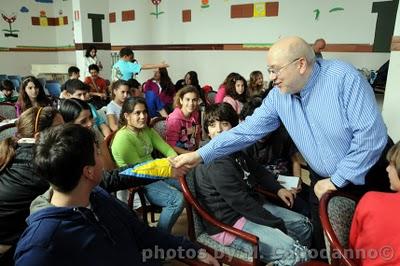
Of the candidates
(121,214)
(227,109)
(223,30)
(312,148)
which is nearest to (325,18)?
(223,30)

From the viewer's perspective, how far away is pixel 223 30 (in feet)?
22.4

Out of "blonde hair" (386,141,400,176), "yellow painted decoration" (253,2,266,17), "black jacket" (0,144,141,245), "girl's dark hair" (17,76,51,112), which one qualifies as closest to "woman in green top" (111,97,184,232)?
"black jacket" (0,144,141,245)

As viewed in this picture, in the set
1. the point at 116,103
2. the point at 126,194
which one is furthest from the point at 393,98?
the point at 116,103

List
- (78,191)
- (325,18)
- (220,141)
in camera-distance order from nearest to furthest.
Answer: (78,191) < (220,141) < (325,18)

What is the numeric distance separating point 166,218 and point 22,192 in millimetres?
998

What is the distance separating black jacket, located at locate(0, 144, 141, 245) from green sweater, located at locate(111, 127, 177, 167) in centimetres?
86

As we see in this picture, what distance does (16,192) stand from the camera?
4.85 ft

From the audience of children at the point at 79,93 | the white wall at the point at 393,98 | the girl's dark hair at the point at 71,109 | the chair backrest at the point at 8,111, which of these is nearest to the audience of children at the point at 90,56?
the chair backrest at the point at 8,111

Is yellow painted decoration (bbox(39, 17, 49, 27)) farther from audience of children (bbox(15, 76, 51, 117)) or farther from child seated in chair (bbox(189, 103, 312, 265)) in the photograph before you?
child seated in chair (bbox(189, 103, 312, 265))

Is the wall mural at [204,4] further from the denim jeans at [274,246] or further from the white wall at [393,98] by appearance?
the denim jeans at [274,246]

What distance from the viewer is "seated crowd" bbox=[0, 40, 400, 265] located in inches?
42.8

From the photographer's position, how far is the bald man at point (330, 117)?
1484mm

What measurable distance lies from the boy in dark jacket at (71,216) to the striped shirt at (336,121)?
95cm

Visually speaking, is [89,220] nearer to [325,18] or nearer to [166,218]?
[166,218]
